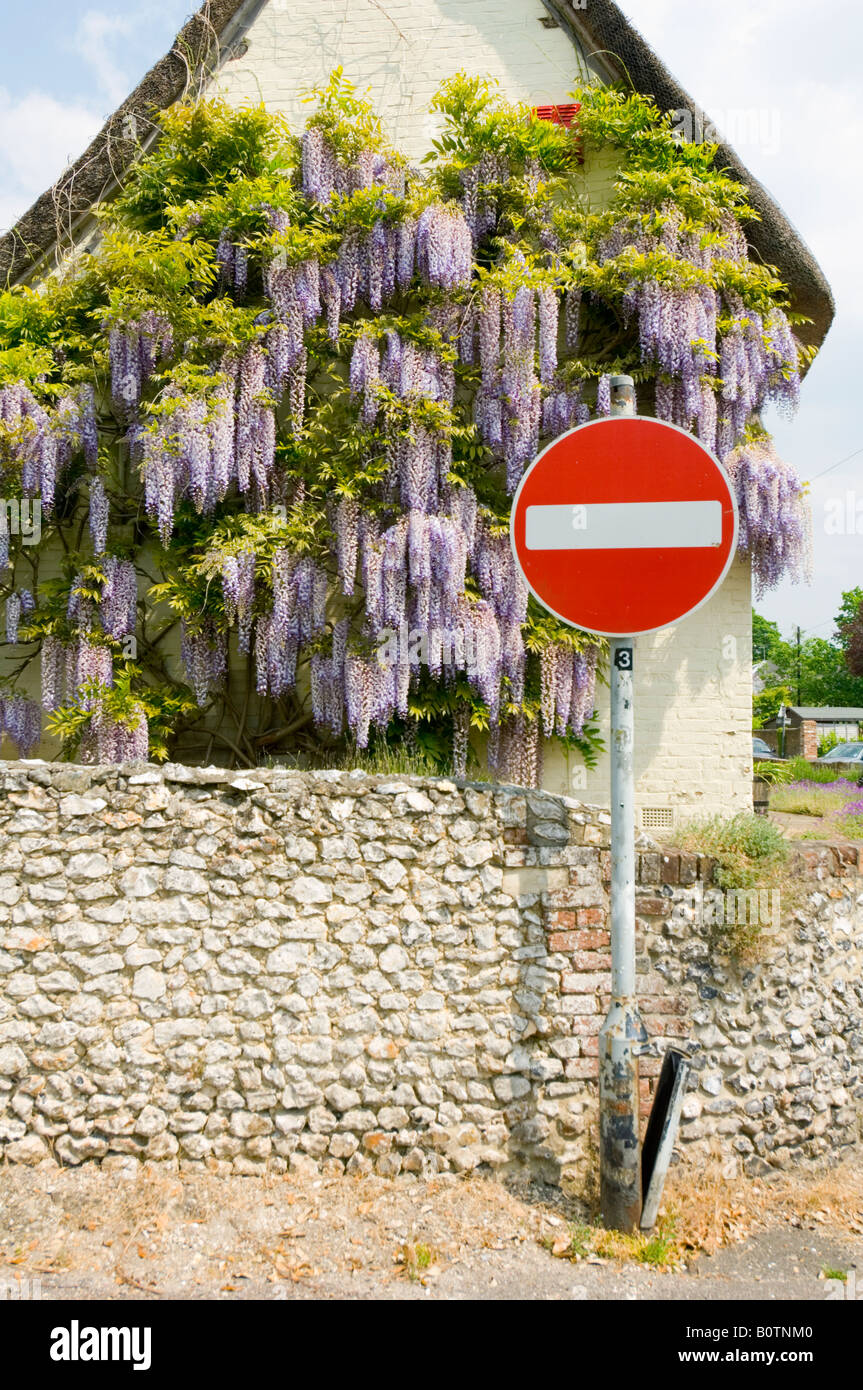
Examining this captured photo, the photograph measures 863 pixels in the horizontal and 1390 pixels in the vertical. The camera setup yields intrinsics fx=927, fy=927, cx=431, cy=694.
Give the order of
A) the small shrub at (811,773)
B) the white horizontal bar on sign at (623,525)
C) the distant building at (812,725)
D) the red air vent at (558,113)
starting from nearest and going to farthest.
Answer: the white horizontal bar on sign at (623,525), the red air vent at (558,113), the small shrub at (811,773), the distant building at (812,725)

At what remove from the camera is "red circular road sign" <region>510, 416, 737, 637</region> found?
3.29 metres

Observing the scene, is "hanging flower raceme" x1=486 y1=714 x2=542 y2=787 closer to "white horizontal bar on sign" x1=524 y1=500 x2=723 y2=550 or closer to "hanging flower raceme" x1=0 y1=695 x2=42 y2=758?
"white horizontal bar on sign" x1=524 y1=500 x2=723 y2=550

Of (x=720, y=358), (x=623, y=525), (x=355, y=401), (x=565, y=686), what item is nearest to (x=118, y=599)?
(x=355, y=401)

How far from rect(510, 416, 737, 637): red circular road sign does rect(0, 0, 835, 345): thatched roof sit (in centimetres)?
401

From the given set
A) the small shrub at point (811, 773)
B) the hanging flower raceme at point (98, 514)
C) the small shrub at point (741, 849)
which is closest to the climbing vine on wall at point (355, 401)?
the hanging flower raceme at point (98, 514)

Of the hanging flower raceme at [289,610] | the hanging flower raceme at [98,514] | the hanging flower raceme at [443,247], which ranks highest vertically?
the hanging flower raceme at [443,247]

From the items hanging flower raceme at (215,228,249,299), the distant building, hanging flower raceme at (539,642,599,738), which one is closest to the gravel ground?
hanging flower raceme at (539,642,599,738)

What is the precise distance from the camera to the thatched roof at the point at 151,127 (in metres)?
6.38

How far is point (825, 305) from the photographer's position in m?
6.50

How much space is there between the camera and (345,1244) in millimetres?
3336

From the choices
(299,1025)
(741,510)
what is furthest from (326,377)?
(299,1025)

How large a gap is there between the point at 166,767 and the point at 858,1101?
358 centimetres

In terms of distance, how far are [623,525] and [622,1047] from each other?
6.22 feet

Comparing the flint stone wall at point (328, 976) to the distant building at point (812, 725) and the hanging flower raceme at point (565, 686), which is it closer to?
the hanging flower raceme at point (565, 686)
